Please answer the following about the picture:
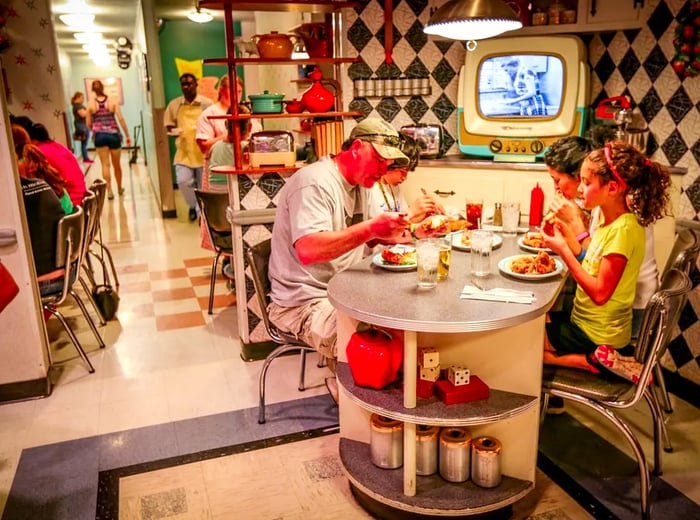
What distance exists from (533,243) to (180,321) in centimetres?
254

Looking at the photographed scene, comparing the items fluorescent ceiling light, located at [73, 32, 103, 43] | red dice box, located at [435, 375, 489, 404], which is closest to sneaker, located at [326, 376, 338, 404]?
red dice box, located at [435, 375, 489, 404]

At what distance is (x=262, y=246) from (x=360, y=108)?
1306 mm

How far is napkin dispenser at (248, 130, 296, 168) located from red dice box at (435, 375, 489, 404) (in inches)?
66.5

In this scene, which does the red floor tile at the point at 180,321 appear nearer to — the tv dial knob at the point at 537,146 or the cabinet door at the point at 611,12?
the tv dial knob at the point at 537,146

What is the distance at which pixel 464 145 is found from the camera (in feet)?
11.9

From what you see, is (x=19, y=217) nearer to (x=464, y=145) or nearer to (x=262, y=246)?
(x=262, y=246)

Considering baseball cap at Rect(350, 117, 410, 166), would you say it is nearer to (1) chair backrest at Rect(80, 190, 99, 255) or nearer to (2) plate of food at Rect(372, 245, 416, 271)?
(2) plate of food at Rect(372, 245, 416, 271)

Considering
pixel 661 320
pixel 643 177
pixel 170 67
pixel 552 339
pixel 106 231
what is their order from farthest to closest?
pixel 170 67, pixel 106 231, pixel 552 339, pixel 643 177, pixel 661 320

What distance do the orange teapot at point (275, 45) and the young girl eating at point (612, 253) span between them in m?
1.72

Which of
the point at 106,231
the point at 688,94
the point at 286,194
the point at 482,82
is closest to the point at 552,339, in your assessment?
the point at 286,194

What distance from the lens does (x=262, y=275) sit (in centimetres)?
266

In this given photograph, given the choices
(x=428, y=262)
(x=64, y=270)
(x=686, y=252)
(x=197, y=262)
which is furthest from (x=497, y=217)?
(x=197, y=262)

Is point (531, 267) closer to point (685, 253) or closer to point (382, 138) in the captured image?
point (685, 253)

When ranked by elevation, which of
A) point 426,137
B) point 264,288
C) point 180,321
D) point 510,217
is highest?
point 426,137
